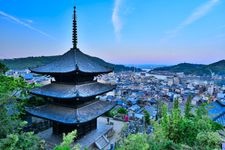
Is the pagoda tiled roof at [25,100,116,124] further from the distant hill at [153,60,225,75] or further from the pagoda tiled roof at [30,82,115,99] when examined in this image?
the distant hill at [153,60,225,75]

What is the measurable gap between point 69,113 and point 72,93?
130 cm

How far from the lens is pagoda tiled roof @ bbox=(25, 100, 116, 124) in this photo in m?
11.3

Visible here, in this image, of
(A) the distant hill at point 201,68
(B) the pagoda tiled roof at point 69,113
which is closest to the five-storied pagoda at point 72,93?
(B) the pagoda tiled roof at point 69,113

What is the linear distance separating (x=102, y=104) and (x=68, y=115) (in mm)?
3255

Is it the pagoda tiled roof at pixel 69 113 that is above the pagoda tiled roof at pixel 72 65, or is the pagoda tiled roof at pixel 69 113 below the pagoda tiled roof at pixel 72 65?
below

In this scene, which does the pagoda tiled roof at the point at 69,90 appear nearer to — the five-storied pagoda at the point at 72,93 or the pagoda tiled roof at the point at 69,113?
the five-storied pagoda at the point at 72,93

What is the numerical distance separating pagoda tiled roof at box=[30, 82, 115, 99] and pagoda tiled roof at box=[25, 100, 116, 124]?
108 centimetres

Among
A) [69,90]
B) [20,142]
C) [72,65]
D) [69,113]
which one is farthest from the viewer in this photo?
[72,65]

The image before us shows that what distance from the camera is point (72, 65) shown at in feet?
40.9

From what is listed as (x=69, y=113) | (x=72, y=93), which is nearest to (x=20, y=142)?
(x=69, y=113)

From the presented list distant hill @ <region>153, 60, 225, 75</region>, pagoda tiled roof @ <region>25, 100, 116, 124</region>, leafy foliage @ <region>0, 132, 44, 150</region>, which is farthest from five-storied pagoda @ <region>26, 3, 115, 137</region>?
distant hill @ <region>153, 60, 225, 75</region>

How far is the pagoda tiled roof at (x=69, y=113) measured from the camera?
11312 millimetres

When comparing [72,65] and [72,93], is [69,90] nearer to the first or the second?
[72,93]

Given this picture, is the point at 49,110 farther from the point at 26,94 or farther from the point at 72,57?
the point at 26,94
